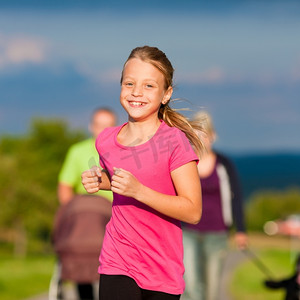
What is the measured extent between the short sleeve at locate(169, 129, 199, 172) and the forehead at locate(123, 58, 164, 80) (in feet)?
1.03

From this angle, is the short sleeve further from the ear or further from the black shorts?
the black shorts

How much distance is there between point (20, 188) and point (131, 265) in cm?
3748

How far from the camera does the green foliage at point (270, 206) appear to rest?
69400mm

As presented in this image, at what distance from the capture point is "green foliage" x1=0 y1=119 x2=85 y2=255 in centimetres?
4078

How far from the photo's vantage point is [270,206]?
245 feet

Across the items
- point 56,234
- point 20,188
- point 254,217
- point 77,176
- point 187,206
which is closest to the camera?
point 187,206

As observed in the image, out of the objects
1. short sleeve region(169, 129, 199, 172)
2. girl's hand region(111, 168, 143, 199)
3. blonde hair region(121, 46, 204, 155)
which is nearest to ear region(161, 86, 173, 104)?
blonde hair region(121, 46, 204, 155)

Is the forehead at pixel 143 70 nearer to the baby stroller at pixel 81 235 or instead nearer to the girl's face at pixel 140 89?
the girl's face at pixel 140 89

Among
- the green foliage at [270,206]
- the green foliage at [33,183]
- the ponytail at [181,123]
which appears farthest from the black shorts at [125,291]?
the green foliage at [270,206]

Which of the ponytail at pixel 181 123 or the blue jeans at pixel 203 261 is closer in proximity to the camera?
the ponytail at pixel 181 123

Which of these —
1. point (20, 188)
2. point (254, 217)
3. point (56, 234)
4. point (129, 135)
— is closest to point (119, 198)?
point (129, 135)

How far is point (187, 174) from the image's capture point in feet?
12.1

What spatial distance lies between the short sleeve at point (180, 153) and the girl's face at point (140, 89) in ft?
0.68

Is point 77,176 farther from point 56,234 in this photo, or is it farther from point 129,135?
point 129,135
